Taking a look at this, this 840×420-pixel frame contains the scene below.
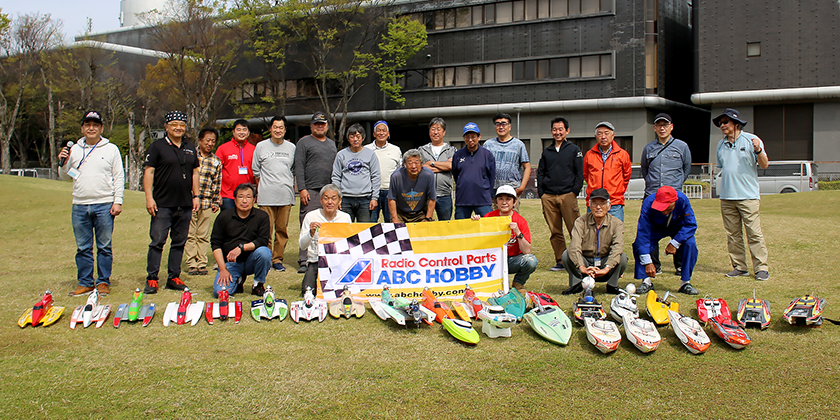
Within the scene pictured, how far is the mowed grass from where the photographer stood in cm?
343

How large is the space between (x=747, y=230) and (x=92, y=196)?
25.2ft

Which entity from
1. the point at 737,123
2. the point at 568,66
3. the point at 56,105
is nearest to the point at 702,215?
the point at 737,123

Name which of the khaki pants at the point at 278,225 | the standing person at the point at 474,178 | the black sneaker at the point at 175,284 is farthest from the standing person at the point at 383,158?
the black sneaker at the point at 175,284

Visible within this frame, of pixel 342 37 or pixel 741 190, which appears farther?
pixel 342 37

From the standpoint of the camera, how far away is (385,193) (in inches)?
305

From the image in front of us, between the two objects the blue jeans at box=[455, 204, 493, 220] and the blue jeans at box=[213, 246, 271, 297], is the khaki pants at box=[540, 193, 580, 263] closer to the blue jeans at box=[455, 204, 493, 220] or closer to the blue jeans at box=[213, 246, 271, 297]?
the blue jeans at box=[455, 204, 493, 220]

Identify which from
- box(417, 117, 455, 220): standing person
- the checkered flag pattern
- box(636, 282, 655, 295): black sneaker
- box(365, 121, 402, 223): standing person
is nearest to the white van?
box(636, 282, 655, 295): black sneaker

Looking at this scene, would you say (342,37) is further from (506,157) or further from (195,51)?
(506,157)

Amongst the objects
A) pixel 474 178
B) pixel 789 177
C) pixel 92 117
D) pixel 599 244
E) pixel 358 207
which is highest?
pixel 92 117

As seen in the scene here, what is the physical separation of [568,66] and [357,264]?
2777 cm

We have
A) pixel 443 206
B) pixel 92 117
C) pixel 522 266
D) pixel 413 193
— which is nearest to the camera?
pixel 522 266

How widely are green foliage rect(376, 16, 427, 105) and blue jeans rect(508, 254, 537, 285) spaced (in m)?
27.7

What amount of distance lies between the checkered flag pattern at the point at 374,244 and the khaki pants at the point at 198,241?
2.86 metres

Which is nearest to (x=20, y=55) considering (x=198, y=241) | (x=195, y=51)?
(x=195, y=51)
